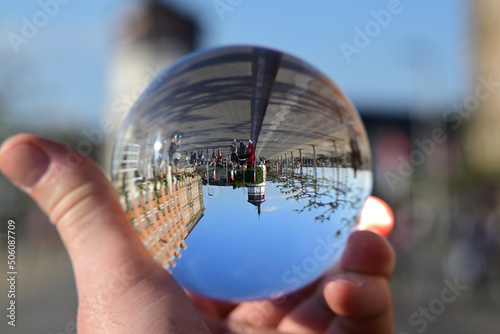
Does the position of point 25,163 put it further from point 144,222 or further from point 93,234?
point 144,222

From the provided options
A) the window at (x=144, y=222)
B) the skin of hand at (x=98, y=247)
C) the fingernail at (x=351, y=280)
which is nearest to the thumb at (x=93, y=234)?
the skin of hand at (x=98, y=247)

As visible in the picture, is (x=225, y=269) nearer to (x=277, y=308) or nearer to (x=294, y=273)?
(x=294, y=273)

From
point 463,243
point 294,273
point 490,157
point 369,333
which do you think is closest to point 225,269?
point 294,273

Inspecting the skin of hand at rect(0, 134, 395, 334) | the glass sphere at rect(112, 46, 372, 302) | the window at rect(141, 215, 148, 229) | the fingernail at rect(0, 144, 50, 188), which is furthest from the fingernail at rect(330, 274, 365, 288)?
the fingernail at rect(0, 144, 50, 188)

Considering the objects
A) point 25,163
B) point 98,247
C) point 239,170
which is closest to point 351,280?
point 239,170

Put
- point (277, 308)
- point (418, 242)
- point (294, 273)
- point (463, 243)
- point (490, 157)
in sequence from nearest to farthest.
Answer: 1. point (294, 273)
2. point (277, 308)
3. point (463, 243)
4. point (418, 242)
5. point (490, 157)

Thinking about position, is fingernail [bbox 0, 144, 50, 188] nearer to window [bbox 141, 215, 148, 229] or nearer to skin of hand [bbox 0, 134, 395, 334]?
skin of hand [bbox 0, 134, 395, 334]

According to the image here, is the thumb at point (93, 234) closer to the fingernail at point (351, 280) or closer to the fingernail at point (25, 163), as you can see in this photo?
the fingernail at point (25, 163)
